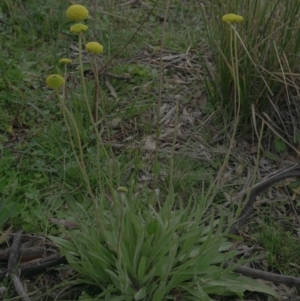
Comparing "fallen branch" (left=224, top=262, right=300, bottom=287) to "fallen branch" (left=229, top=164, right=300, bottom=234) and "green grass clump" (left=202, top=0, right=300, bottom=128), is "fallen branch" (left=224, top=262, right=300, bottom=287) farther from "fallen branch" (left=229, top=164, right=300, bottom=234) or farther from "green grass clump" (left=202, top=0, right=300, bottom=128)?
"green grass clump" (left=202, top=0, right=300, bottom=128)

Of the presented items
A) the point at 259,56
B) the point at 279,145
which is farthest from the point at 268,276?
the point at 259,56

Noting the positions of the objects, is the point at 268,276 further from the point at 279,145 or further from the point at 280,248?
the point at 279,145

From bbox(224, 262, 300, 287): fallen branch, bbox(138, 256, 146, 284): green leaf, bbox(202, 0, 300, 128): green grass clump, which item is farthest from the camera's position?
bbox(202, 0, 300, 128): green grass clump

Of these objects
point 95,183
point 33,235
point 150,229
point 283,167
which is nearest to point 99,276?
point 150,229

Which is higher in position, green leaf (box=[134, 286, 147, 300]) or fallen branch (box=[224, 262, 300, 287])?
green leaf (box=[134, 286, 147, 300])

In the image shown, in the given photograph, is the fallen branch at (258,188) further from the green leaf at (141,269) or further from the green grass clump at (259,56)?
the green leaf at (141,269)

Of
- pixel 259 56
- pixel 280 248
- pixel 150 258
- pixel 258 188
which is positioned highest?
pixel 259 56

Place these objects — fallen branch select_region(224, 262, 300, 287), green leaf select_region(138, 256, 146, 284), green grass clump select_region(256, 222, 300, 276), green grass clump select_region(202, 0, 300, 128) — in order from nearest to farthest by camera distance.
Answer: green leaf select_region(138, 256, 146, 284), fallen branch select_region(224, 262, 300, 287), green grass clump select_region(256, 222, 300, 276), green grass clump select_region(202, 0, 300, 128)

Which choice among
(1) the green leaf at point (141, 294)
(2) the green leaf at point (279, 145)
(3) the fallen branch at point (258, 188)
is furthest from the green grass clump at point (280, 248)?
(1) the green leaf at point (141, 294)

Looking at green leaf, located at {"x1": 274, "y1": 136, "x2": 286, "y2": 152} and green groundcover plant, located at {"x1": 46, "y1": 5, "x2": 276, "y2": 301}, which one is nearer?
green groundcover plant, located at {"x1": 46, "y1": 5, "x2": 276, "y2": 301}

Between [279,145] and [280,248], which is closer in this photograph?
[280,248]

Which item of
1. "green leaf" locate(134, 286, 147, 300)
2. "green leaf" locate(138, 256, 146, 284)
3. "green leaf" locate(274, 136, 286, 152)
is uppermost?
"green leaf" locate(138, 256, 146, 284)

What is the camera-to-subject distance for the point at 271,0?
10.6 feet

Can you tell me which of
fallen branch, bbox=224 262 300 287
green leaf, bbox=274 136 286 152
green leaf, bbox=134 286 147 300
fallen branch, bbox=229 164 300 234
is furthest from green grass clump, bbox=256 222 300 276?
green leaf, bbox=134 286 147 300
